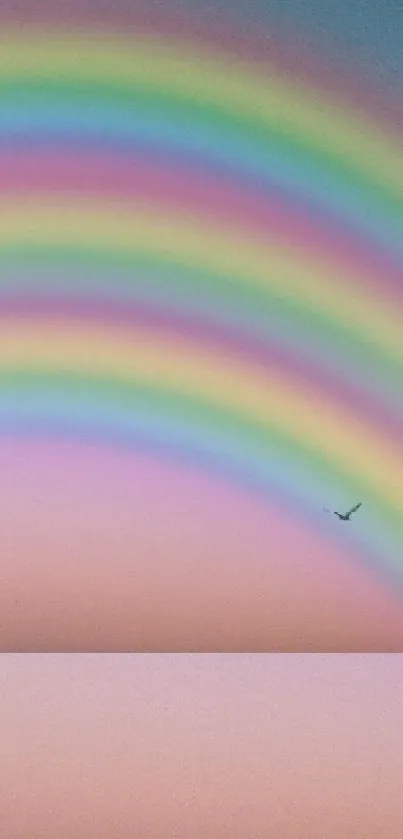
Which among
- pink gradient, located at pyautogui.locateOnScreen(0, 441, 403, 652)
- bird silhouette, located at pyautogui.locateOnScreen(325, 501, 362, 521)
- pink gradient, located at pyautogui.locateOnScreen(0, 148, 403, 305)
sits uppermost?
pink gradient, located at pyautogui.locateOnScreen(0, 148, 403, 305)

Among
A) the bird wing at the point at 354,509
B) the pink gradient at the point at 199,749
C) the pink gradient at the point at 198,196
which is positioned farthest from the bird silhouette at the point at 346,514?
the pink gradient at the point at 198,196

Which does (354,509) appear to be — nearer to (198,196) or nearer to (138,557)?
(138,557)

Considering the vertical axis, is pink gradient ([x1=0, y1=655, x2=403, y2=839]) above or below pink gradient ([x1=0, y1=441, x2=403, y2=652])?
below

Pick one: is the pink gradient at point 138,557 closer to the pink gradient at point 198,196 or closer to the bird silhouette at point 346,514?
the bird silhouette at point 346,514

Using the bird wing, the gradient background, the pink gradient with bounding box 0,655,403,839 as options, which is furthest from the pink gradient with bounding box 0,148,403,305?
the pink gradient with bounding box 0,655,403,839

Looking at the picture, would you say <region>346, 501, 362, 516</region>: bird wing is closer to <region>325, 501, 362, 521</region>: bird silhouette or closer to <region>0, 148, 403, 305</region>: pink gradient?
<region>325, 501, 362, 521</region>: bird silhouette

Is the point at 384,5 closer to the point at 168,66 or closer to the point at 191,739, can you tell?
the point at 168,66

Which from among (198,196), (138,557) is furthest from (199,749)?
(198,196)
